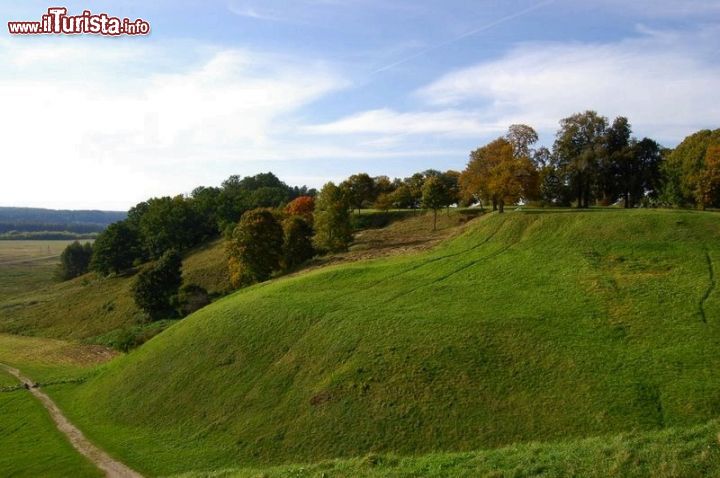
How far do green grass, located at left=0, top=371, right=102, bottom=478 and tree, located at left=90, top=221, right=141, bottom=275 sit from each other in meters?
59.9

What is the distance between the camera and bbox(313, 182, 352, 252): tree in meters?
63.7

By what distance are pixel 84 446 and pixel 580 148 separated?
2281 inches

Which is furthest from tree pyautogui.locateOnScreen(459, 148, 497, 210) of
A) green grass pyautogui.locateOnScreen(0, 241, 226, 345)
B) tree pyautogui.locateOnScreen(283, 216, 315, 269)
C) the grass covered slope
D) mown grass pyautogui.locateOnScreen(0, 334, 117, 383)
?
mown grass pyautogui.locateOnScreen(0, 334, 117, 383)

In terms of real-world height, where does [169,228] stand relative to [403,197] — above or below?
below

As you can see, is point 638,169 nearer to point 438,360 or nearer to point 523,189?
point 523,189

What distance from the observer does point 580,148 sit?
214 ft

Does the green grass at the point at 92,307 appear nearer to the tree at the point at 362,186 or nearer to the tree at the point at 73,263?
the tree at the point at 73,263

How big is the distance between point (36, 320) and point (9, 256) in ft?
376

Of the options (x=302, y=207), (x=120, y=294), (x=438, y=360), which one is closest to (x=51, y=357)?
(x=120, y=294)

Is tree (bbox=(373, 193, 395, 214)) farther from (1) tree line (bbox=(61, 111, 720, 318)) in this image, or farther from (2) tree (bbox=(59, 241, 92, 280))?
(2) tree (bbox=(59, 241, 92, 280))

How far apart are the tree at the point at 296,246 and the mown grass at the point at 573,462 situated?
44.1 meters

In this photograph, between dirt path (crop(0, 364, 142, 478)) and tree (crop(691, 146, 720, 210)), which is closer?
dirt path (crop(0, 364, 142, 478))

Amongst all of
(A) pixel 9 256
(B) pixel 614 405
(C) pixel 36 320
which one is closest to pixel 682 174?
(B) pixel 614 405

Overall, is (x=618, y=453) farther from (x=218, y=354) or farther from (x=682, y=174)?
(x=682, y=174)
